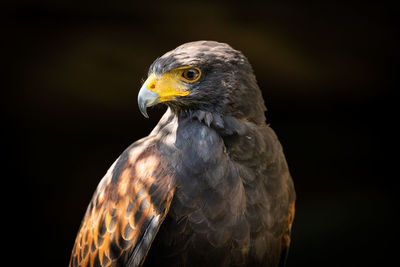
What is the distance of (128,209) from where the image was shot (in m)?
2.20

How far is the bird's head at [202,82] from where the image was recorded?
2.20 meters

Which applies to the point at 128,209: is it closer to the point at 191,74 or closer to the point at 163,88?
the point at 163,88

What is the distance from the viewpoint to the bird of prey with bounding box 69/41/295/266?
212 cm

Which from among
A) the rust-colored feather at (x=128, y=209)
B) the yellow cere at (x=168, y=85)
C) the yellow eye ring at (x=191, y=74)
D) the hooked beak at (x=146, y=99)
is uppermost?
the yellow eye ring at (x=191, y=74)

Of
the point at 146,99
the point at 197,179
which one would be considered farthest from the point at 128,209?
the point at 146,99

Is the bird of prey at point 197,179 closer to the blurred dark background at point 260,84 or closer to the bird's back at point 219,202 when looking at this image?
the bird's back at point 219,202

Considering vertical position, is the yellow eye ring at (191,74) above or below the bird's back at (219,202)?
above

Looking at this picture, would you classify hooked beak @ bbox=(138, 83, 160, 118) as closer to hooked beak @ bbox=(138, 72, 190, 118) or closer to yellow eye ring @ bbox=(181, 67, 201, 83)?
hooked beak @ bbox=(138, 72, 190, 118)

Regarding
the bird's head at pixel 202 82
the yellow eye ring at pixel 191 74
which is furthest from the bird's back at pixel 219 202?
the yellow eye ring at pixel 191 74

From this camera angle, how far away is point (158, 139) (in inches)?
90.5

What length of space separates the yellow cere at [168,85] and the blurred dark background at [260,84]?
1.32m

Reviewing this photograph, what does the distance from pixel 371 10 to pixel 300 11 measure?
0.59 m

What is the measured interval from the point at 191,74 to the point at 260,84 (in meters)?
1.78

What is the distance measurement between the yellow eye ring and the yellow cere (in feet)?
0.09
